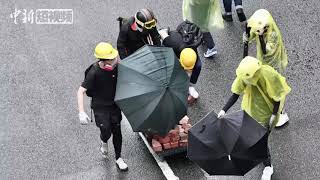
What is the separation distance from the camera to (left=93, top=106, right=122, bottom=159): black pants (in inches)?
284

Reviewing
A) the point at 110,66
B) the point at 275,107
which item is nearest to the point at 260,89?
the point at 275,107

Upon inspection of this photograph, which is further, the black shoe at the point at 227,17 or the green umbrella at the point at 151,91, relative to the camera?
the black shoe at the point at 227,17

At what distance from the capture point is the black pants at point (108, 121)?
23.6 ft

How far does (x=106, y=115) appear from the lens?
7207mm

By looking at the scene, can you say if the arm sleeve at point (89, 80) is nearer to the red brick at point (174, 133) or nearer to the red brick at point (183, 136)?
the red brick at point (174, 133)

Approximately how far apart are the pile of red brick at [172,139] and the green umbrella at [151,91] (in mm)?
529

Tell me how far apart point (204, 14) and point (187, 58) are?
166 cm

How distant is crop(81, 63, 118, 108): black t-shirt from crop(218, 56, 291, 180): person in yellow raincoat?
1294 mm

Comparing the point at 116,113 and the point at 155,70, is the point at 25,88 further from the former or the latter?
the point at 155,70

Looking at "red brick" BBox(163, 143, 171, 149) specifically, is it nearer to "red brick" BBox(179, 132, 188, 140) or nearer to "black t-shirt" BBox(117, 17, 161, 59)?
"red brick" BBox(179, 132, 188, 140)

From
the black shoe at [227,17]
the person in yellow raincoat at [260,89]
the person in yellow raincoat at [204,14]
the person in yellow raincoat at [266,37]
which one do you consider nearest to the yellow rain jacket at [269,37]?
the person in yellow raincoat at [266,37]

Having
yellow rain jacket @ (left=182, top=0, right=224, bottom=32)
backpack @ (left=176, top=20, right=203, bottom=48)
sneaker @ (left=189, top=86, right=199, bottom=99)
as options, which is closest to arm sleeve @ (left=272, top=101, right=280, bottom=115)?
backpack @ (left=176, top=20, right=203, bottom=48)

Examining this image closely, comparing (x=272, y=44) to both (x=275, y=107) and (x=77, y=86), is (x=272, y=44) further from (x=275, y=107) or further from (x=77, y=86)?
(x=77, y=86)

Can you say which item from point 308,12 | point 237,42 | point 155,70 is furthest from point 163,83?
point 308,12
